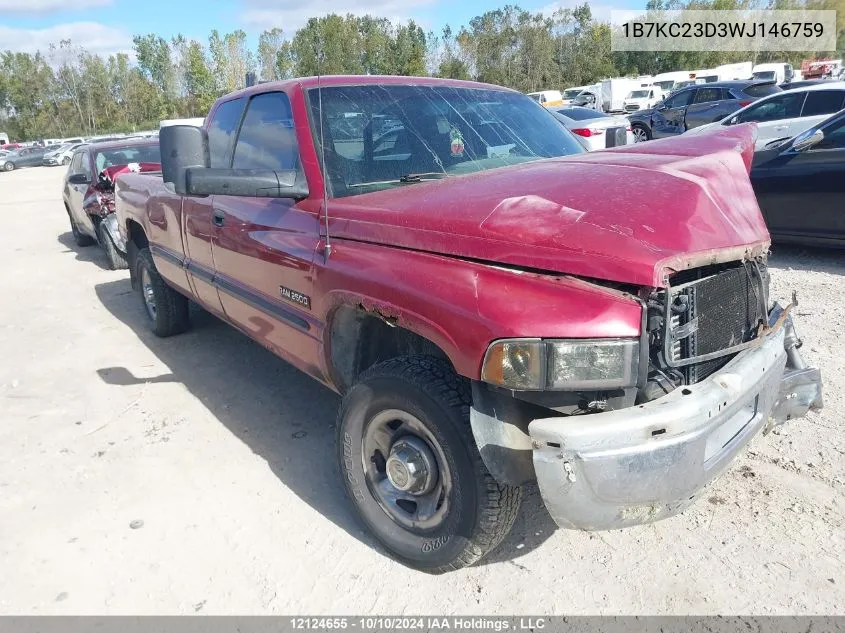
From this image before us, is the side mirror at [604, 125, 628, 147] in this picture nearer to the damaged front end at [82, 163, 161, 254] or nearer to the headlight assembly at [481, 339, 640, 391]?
the headlight assembly at [481, 339, 640, 391]

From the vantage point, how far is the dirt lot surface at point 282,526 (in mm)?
2453

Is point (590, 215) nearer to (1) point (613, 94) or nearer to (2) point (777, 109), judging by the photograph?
(2) point (777, 109)

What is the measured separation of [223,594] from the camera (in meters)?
2.53

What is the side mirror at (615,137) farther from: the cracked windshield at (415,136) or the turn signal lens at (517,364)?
the turn signal lens at (517,364)

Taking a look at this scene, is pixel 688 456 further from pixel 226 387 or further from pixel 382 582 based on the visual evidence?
pixel 226 387

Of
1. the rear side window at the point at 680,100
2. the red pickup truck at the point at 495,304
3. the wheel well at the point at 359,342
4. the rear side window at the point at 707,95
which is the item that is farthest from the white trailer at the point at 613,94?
the wheel well at the point at 359,342

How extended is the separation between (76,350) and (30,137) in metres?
73.0

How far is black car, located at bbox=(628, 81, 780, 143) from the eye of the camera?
15766mm

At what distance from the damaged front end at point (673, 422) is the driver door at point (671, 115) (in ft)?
52.9

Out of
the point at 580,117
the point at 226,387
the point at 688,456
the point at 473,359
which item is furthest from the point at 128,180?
the point at 580,117

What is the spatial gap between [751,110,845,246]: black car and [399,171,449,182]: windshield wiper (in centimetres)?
460

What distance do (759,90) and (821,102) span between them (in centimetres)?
780

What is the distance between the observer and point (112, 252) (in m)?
8.51

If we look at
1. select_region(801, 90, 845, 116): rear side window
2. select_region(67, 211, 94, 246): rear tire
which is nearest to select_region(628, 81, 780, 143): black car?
select_region(801, 90, 845, 116): rear side window
